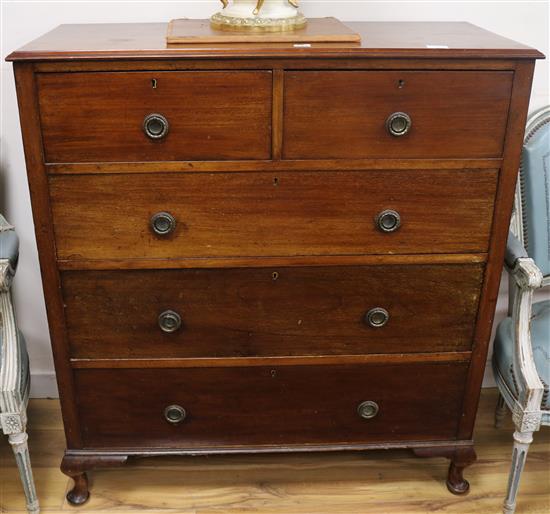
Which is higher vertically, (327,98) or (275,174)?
(327,98)

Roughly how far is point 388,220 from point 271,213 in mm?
290

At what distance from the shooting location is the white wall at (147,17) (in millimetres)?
2061

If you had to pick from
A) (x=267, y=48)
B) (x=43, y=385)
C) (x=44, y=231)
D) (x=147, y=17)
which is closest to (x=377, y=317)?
(x=267, y=48)

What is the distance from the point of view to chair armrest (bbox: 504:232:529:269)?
1833 millimetres

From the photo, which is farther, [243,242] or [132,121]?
[243,242]

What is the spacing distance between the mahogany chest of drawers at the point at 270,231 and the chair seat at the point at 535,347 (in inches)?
3.6

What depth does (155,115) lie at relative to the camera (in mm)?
1562

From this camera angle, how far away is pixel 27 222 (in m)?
2.29

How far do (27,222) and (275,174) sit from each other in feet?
3.45

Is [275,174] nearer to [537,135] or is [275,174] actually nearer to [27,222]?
[537,135]

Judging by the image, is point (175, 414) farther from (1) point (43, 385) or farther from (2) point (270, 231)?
(1) point (43, 385)

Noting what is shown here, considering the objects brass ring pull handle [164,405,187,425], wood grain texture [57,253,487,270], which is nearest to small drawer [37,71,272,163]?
wood grain texture [57,253,487,270]

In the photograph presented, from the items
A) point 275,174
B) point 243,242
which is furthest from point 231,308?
point 275,174

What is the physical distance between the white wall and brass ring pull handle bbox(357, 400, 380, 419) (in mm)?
1104
